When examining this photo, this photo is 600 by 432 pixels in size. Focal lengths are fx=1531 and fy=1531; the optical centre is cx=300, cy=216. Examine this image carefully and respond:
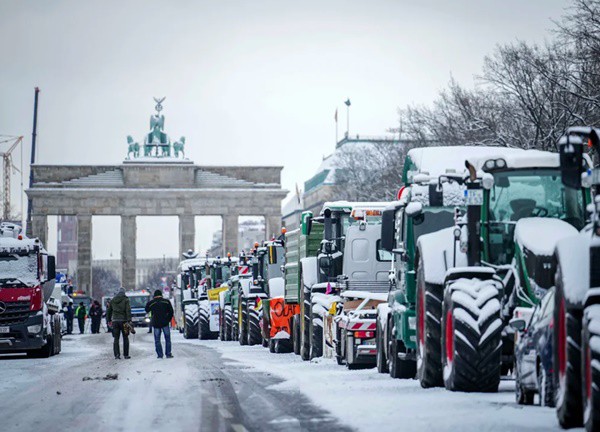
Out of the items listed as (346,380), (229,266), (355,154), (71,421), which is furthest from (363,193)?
→ (71,421)

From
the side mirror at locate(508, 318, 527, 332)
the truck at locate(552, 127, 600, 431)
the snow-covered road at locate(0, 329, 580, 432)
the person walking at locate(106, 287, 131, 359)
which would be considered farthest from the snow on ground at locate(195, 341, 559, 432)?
the person walking at locate(106, 287, 131, 359)

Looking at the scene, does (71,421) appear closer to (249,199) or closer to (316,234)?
(316,234)

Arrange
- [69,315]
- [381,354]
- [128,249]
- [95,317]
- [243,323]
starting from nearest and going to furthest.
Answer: [381,354] → [243,323] → [69,315] → [95,317] → [128,249]

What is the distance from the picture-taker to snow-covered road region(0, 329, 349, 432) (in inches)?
558

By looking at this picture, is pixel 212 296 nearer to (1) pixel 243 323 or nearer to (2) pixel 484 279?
(1) pixel 243 323

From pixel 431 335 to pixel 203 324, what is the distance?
38.6 m

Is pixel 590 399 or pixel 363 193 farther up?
pixel 363 193

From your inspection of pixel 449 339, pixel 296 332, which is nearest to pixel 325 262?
pixel 296 332

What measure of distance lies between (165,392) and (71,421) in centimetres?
466

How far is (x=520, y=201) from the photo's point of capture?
633 inches

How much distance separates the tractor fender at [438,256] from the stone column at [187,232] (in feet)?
364

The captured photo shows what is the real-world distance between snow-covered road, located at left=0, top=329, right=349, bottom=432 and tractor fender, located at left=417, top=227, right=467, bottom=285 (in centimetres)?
202

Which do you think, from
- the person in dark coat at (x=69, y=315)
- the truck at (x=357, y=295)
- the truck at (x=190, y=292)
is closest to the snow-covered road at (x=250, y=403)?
the truck at (x=357, y=295)

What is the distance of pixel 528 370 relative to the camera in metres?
13.9
